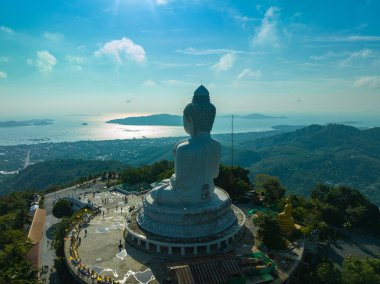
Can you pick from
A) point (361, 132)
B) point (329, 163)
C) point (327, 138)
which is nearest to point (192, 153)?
point (329, 163)

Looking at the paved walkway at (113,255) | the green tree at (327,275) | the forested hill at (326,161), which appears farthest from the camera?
the forested hill at (326,161)

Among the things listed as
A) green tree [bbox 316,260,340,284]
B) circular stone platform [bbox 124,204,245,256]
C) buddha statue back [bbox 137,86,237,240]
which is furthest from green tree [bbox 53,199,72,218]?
green tree [bbox 316,260,340,284]

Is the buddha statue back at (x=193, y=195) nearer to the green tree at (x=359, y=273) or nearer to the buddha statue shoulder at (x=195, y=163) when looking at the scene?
the buddha statue shoulder at (x=195, y=163)

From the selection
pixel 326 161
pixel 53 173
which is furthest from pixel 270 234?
pixel 326 161

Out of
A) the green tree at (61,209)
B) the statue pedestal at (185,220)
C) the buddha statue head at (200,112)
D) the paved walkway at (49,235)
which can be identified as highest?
the buddha statue head at (200,112)

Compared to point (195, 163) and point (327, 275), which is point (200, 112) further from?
point (327, 275)

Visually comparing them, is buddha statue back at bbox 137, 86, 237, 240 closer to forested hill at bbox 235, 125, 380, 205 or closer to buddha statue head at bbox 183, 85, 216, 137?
buddha statue head at bbox 183, 85, 216, 137

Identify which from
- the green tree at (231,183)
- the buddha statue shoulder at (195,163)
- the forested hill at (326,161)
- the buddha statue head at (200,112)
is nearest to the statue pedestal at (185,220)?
the buddha statue shoulder at (195,163)

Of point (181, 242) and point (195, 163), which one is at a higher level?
point (195, 163)
